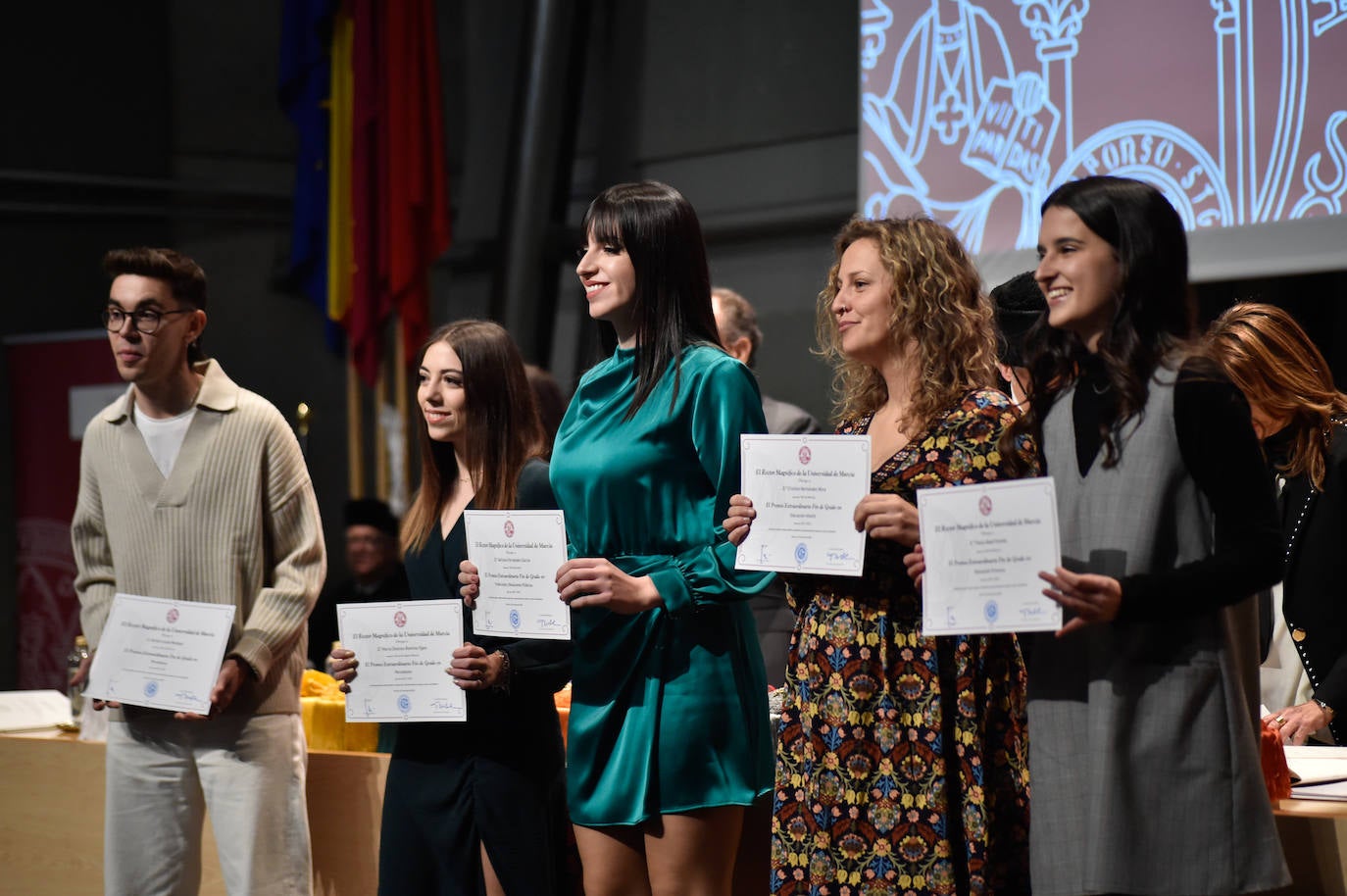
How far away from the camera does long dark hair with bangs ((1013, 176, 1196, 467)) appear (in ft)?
6.36

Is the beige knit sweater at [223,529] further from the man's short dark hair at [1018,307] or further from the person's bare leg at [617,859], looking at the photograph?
the man's short dark hair at [1018,307]

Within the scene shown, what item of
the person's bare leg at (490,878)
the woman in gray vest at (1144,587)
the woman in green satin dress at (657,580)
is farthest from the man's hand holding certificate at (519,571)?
the woman in gray vest at (1144,587)

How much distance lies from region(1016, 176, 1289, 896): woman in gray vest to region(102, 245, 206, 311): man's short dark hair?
6.51 feet

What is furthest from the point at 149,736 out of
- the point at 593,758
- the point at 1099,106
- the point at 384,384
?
the point at 384,384

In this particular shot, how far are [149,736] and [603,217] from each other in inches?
59.1

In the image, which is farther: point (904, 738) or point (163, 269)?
point (163, 269)

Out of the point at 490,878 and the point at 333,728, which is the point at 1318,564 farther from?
the point at 333,728

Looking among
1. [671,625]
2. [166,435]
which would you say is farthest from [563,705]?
[166,435]

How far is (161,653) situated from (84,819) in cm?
88

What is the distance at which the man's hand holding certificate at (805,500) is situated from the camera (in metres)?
2.17

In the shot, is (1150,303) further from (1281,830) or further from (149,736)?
(149,736)

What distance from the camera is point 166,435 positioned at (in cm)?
315

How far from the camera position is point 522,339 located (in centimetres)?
674

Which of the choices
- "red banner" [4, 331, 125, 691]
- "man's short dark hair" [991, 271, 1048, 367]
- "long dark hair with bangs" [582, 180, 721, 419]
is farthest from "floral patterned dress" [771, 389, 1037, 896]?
"red banner" [4, 331, 125, 691]
